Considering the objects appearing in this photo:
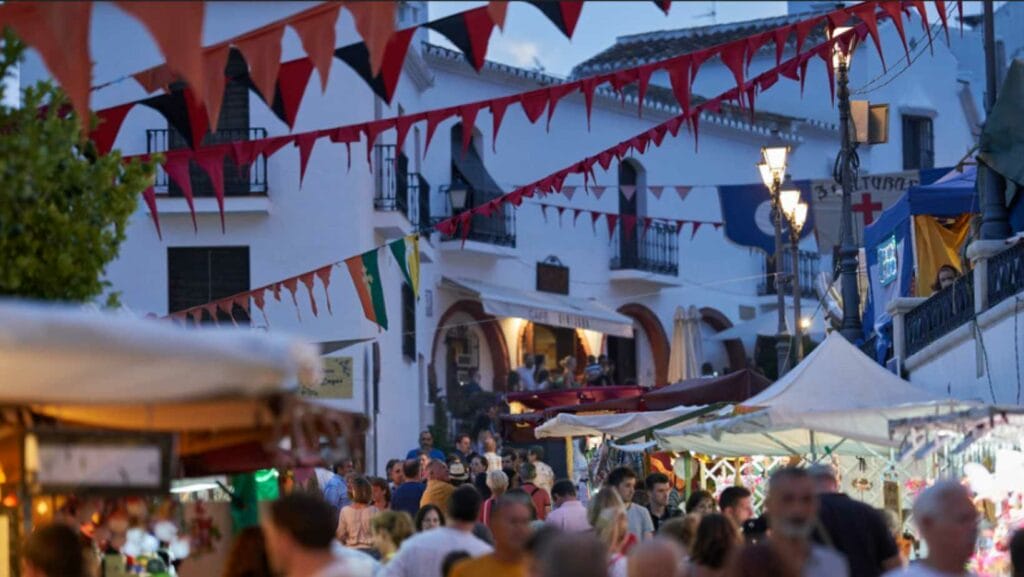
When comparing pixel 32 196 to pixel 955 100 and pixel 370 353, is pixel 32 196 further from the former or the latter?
pixel 955 100

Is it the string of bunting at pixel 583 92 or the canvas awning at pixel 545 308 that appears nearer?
the string of bunting at pixel 583 92

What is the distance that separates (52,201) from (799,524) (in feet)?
12.7

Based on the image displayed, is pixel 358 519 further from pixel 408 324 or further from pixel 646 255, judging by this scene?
pixel 646 255

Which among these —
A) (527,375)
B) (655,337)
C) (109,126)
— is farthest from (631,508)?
(655,337)

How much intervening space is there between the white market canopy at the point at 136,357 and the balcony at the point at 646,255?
32072 mm

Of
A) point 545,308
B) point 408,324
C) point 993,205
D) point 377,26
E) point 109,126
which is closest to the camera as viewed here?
point 377,26

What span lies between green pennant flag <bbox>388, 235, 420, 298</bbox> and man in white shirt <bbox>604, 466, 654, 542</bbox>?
563cm

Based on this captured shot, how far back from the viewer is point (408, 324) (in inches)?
1284

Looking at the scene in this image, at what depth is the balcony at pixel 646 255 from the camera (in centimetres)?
3903

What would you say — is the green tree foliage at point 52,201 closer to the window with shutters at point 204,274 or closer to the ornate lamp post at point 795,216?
the ornate lamp post at point 795,216

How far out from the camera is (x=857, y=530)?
10.0 metres

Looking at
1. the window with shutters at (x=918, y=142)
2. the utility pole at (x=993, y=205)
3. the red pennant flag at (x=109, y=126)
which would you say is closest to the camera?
the red pennant flag at (x=109, y=126)

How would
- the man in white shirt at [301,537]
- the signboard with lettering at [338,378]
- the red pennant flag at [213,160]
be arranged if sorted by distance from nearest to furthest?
the man in white shirt at [301,537], the red pennant flag at [213,160], the signboard with lettering at [338,378]

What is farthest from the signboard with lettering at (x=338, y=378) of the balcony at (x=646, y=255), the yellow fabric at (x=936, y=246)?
the balcony at (x=646, y=255)
